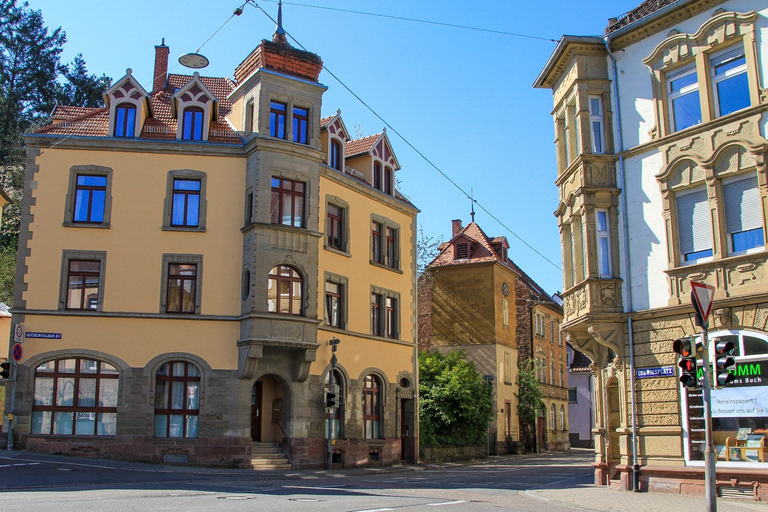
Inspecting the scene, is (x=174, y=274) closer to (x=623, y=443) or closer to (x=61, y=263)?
(x=61, y=263)

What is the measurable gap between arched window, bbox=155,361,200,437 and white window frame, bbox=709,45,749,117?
58.9 ft

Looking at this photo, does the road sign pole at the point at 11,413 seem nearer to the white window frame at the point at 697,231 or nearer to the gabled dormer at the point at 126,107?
the gabled dormer at the point at 126,107

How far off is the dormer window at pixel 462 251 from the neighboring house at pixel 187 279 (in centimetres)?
1983

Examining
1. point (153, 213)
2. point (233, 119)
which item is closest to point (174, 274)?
point (153, 213)

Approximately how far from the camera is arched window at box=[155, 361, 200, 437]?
25.9 meters

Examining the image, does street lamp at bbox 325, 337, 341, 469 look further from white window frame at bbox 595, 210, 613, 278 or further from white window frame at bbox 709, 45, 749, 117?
white window frame at bbox 709, 45, 749, 117

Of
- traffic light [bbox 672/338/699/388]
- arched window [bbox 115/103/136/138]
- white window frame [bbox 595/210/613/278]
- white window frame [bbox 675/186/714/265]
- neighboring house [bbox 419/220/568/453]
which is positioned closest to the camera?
traffic light [bbox 672/338/699/388]

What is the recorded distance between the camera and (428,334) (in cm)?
4909

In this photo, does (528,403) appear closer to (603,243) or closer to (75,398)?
(603,243)

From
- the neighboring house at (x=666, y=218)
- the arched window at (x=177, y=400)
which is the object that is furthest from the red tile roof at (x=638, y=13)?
the arched window at (x=177, y=400)

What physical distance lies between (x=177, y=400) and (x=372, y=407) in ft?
28.5

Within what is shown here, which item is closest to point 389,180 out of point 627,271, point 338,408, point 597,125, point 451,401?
point 338,408

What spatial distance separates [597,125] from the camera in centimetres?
2133

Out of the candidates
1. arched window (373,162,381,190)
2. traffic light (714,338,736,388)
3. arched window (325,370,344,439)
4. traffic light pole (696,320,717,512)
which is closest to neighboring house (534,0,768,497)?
traffic light (714,338,736,388)
